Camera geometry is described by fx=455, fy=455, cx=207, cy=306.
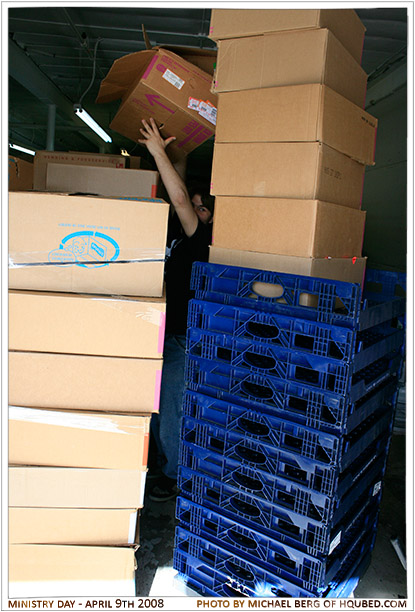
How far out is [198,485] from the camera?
5.79 ft

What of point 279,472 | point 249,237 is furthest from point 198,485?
point 249,237

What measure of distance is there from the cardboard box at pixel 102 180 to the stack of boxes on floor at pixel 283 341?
55cm

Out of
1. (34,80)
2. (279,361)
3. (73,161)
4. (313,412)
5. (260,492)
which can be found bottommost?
(260,492)

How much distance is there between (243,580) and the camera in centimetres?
165

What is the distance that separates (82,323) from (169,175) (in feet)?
3.44

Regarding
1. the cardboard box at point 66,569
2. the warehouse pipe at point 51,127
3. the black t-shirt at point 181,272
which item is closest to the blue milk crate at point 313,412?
the cardboard box at point 66,569

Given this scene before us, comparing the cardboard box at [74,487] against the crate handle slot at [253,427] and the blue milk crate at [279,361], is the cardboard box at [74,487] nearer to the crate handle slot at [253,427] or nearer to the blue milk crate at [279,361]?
the crate handle slot at [253,427]

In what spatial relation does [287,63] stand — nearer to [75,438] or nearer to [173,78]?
[173,78]

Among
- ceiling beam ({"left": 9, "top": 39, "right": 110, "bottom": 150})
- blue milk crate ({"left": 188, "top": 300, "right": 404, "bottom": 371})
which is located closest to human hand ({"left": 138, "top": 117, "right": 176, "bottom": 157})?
blue milk crate ({"left": 188, "top": 300, "right": 404, "bottom": 371})

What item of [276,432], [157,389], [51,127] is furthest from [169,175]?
[51,127]

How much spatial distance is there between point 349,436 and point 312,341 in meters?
0.39

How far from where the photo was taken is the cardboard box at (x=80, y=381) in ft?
5.10

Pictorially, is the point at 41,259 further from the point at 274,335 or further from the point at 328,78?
the point at 328,78

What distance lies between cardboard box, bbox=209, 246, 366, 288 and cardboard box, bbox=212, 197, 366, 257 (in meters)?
0.02
